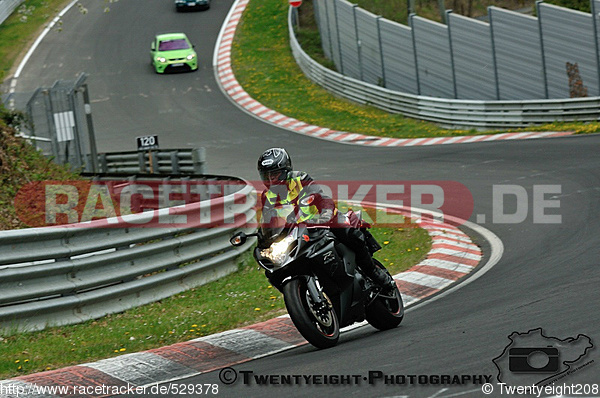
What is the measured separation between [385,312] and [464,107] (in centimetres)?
1951

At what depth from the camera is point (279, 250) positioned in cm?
669

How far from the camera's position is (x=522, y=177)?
54.3ft

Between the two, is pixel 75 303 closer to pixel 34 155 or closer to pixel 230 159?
pixel 34 155

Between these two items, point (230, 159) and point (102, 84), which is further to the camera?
point (102, 84)

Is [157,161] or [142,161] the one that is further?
[142,161]

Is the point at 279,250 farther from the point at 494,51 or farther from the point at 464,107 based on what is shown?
the point at 494,51

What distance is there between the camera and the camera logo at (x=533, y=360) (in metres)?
5.35

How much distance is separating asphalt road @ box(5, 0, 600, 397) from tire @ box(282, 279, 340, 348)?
14cm

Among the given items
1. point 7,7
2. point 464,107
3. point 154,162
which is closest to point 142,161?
point 154,162

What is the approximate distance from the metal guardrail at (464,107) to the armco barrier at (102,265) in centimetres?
1504

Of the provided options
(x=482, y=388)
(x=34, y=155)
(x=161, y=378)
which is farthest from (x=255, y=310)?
(x=34, y=155)

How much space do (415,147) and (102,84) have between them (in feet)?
60.8

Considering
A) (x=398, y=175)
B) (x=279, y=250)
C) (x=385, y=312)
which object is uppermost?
(x=279, y=250)

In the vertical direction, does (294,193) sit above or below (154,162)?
above
